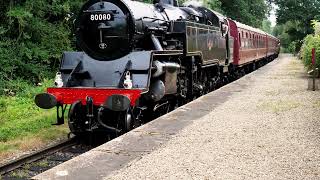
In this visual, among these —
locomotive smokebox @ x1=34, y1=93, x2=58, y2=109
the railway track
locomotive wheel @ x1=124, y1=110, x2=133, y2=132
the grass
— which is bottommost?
the railway track

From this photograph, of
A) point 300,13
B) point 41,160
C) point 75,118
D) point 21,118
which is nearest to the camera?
point 41,160

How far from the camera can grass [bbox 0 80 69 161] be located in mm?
8266

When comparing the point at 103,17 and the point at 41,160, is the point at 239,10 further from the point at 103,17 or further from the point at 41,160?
the point at 41,160

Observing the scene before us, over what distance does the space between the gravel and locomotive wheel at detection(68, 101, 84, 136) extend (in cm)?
207

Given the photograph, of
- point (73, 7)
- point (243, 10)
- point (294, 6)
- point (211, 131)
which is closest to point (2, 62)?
point (73, 7)

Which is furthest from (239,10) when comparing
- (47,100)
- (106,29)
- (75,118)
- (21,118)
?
(47,100)

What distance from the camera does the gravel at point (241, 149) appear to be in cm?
512

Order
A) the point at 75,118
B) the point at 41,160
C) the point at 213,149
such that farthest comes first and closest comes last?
the point at 75,118 < the point at 41,160 < the point at 213,149

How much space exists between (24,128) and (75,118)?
1602 millimetres

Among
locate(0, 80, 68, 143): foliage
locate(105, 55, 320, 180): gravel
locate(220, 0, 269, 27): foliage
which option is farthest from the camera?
locate(220, 0, 269, 27): foliage

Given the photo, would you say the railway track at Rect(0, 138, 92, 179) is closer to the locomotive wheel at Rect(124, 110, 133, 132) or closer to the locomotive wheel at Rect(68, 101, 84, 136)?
the locomotive wheel at Rect(68, 101, 84, 136)

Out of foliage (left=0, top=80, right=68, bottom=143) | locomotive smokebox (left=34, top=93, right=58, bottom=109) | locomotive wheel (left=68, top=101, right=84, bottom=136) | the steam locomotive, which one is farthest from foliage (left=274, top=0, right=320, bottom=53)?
locomotive smokebox (left=34, top=93, right=58, bottom=109)

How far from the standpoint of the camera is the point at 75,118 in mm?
8422

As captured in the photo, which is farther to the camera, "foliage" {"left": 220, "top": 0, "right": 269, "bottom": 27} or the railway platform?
"foliage" {"left": 220, "top": 0, "right": 269, "bottom": 27}
